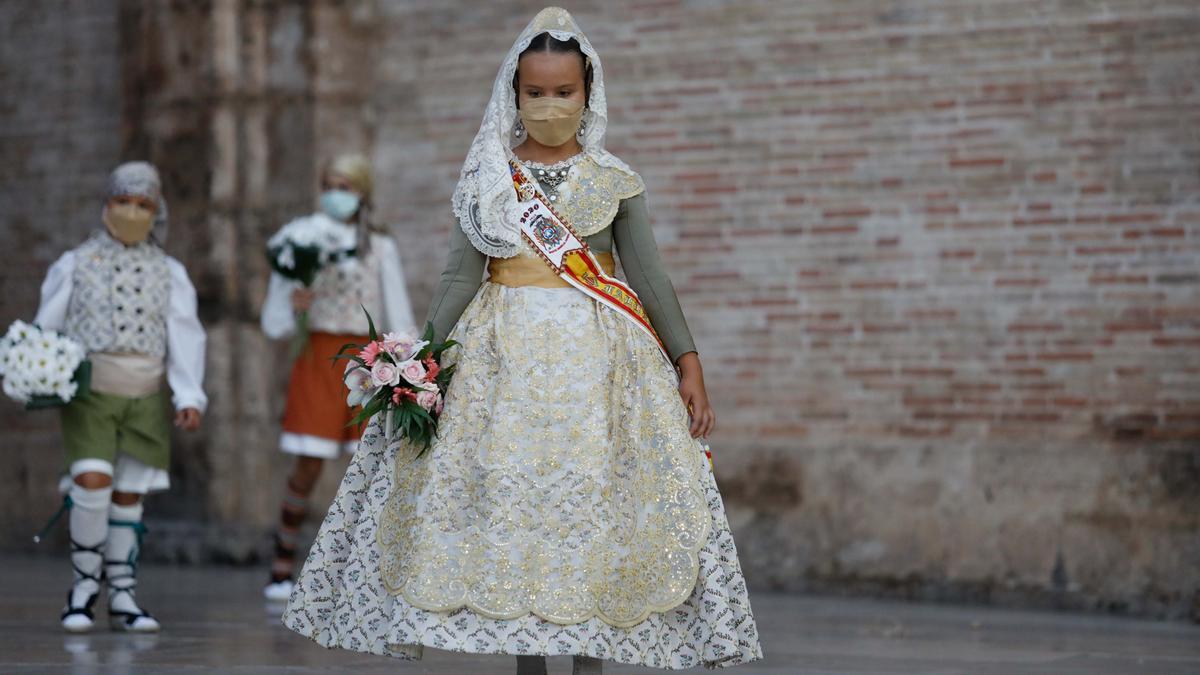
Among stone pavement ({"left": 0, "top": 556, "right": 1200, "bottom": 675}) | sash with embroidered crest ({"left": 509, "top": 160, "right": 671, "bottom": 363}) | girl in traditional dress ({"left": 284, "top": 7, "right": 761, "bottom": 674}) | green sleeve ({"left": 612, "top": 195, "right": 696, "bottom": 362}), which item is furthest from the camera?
stone pavement ({"left": 0, "top": 556, "right": 1200, "bottom": 675})

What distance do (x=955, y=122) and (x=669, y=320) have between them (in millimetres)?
4545

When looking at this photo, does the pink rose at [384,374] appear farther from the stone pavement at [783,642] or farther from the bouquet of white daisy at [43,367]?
the bouquet of white daisy at [43,367]

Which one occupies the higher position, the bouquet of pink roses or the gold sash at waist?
the gold sash at waist

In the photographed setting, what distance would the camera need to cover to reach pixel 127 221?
7395mm

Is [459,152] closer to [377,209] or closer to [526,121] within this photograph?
[377,209]

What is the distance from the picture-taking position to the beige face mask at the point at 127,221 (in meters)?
7.39

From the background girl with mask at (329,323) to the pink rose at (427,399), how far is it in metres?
4.07

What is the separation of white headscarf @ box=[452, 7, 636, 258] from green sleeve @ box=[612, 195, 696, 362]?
0.45 feet

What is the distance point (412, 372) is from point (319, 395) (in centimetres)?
422

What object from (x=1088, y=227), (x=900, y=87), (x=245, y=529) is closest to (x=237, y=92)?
(x=245, y=529)

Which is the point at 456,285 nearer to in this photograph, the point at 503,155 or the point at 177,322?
A: the point at 503,155

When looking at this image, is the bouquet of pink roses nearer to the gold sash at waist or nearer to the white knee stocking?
the gold sash at waist

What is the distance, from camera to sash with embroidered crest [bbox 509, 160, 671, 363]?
5066 mm

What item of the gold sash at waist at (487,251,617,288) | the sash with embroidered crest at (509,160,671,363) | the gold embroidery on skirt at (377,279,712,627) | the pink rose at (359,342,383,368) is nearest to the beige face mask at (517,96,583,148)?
the sash with embroidered crest at (509,160,671,363)
